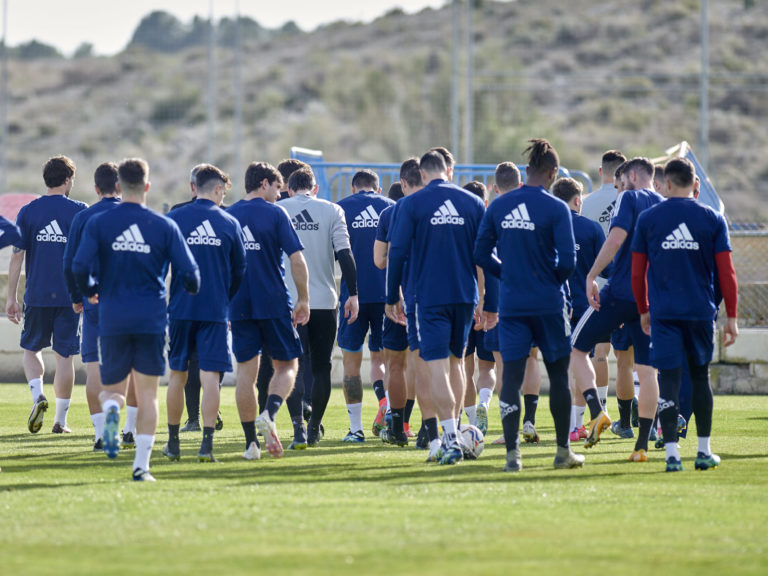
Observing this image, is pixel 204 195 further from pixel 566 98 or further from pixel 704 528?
pixel 566 98

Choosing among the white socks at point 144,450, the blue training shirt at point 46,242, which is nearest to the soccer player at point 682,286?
the white socks at point 144,450

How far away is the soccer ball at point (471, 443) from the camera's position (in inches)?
358

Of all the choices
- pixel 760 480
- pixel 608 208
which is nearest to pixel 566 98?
pixel 608 208

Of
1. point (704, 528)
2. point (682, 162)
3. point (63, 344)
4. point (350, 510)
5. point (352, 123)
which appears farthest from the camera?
point (352, 123)

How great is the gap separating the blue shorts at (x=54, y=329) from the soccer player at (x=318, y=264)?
2069 mm

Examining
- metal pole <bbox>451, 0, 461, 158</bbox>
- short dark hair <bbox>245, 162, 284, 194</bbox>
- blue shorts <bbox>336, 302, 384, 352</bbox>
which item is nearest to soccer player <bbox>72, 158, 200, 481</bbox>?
short dark hair <bbox>245, 162, 284, 194</bbox>

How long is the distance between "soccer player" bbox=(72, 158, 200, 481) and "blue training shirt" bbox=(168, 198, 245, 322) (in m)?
0.86

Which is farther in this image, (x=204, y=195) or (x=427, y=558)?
(x=204, y=195)

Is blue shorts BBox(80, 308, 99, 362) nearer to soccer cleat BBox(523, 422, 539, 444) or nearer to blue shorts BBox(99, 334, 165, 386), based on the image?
blue shorts BBox(99, 334, 165, 386)

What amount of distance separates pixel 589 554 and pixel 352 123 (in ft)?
148

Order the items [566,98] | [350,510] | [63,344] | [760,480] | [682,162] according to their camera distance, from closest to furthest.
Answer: [350,510] < [760,480] < [682,162] < [63,344] < [566,98]

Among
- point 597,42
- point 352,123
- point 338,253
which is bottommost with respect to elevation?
point 338,253

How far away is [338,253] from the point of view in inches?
391

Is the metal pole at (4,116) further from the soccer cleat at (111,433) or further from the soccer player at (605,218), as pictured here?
the soccer cleat at (111,433)
